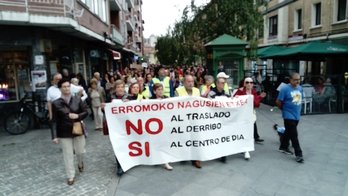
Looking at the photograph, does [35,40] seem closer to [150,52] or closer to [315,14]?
[315,14]

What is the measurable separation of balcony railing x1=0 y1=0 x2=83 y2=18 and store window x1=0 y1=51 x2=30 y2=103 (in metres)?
2.18

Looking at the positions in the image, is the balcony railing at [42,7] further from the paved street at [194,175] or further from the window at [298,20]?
the window at [298,20]

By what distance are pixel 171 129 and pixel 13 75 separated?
8.16 m

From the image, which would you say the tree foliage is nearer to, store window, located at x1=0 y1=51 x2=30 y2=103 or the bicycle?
store window, located at x1=0 y1=51 x2=30 y2=103

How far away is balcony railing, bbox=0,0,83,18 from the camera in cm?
849

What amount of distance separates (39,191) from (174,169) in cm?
242

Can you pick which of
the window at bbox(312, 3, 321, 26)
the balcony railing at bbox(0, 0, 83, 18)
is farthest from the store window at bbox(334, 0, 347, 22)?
the balcony railing at bbox(0, 0, 83, 18)

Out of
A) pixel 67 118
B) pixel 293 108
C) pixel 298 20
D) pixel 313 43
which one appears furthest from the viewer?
pixel 298 20

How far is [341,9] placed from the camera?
1781 cm

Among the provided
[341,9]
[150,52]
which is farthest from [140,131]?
[150,52]

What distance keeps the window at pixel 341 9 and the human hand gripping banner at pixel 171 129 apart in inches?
618

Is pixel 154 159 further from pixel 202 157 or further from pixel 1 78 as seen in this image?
pixel 1 78

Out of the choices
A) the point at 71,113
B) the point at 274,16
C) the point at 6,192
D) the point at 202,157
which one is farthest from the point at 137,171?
the point at 274,16

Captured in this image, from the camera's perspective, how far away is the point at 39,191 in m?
4.80
